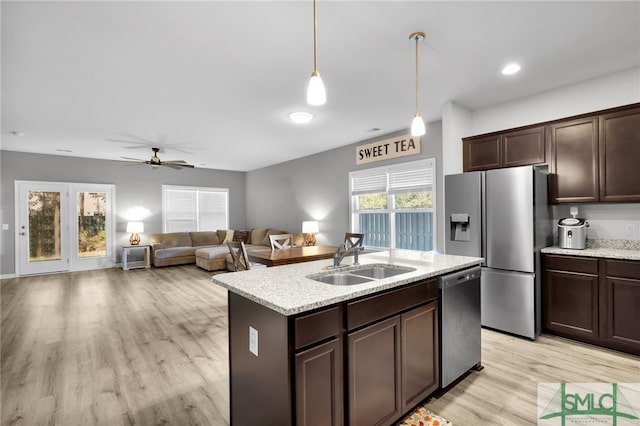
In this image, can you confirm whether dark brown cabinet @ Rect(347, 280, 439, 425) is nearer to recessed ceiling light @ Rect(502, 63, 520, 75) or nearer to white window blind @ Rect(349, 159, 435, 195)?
recessed ceiling light @ Rect(502, 63, 520, 75)

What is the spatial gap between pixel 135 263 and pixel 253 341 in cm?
707

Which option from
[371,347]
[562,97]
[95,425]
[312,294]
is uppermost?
[562,97]

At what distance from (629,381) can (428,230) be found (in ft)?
8.84

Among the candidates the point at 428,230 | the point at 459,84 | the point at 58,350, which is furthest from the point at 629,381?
the point at 58,350

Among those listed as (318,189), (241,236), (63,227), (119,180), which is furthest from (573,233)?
(63,227)

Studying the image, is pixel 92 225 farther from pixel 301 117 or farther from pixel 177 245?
pixel 301 117

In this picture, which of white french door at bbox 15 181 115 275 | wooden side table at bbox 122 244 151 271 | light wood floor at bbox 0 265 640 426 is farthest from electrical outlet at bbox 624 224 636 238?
white french door at bbox 15 181 115 275

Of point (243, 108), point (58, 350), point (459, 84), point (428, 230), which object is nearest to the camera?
point (58, 350)

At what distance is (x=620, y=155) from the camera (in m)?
2.91

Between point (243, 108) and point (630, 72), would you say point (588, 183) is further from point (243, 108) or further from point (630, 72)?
point (243, 108)

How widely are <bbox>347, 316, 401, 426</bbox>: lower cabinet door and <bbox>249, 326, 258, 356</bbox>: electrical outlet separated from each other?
0.48 meters

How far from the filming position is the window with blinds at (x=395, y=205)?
4766mm

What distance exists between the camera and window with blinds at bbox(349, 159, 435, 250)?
4.77m

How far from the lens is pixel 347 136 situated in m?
5.43
